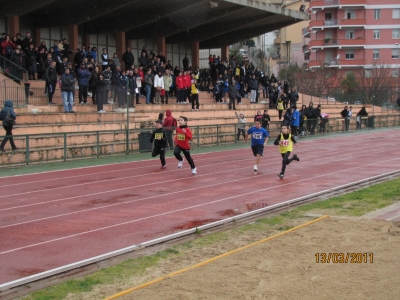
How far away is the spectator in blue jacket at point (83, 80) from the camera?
27.7 meters

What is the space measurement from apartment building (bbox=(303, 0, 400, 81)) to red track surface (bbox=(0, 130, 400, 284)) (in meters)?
56.9

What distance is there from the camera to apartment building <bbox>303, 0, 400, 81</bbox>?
78875mm

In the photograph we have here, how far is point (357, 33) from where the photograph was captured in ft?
264

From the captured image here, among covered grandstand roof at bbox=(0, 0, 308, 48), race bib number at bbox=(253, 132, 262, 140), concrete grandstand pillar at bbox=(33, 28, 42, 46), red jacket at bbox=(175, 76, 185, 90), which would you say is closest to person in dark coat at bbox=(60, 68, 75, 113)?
covered grandstand roof at bbox=(0, 0, 308, 48)

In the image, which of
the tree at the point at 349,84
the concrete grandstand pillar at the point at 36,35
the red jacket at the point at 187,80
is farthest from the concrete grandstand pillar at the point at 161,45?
the tree at the point at 349,84

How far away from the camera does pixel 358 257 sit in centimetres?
896

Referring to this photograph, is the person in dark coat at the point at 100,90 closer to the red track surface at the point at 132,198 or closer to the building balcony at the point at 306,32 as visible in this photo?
the red track surface at the point at 132,198

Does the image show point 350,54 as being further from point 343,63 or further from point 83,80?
point 83,80

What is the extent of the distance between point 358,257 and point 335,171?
38.5 feet

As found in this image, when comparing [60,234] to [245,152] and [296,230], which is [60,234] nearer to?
[296,230]

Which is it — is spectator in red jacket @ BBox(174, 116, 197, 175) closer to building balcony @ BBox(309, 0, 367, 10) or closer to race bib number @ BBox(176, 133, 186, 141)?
race bib number @ BBox(176, 133, 186, 141)

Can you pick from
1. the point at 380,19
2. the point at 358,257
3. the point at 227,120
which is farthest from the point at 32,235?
the point at 380,19
